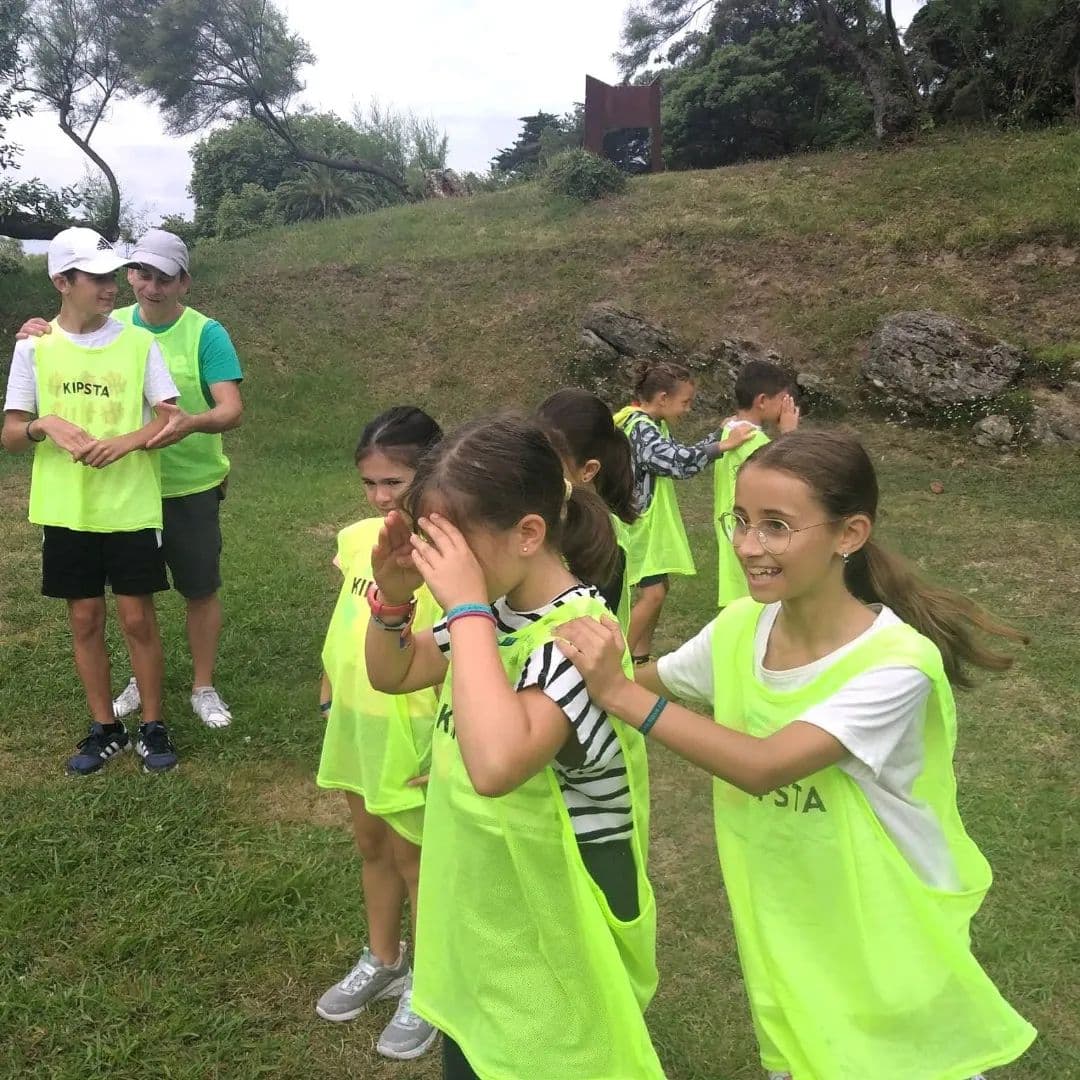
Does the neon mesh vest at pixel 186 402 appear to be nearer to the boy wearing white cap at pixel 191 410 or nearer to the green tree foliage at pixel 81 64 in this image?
the boy wearing white cap at pixel 191 410

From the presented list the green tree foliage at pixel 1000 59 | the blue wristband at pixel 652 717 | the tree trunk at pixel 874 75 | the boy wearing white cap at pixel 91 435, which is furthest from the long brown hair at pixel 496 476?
the tree trunk at pixel 874 75

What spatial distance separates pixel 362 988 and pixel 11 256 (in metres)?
15.9

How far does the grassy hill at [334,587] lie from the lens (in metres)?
2.49

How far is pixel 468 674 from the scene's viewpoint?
4.33 ft

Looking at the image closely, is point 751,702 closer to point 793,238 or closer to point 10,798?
point 10,798

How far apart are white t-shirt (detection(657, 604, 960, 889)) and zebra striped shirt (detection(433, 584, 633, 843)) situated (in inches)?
12.7

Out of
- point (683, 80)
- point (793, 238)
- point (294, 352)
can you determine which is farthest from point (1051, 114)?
point (294, 352)

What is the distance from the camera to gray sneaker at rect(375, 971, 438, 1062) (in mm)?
2268

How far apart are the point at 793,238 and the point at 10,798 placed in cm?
1286

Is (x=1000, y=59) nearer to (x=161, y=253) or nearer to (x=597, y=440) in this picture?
(x=161, y=253)

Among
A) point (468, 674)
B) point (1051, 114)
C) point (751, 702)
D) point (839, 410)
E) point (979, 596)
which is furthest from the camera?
point (1051, 114)

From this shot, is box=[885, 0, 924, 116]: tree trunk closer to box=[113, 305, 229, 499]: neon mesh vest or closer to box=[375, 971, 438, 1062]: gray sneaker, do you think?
box=[113, 305, 229, 499]: neon mesh vest

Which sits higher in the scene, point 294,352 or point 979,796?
point 294,352

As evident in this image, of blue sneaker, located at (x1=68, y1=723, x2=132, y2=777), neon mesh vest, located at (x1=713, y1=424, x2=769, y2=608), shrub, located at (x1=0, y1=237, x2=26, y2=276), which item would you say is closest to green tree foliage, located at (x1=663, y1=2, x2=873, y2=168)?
shrub, located at (x1=0, y1=237, x2=26, y2=276)
